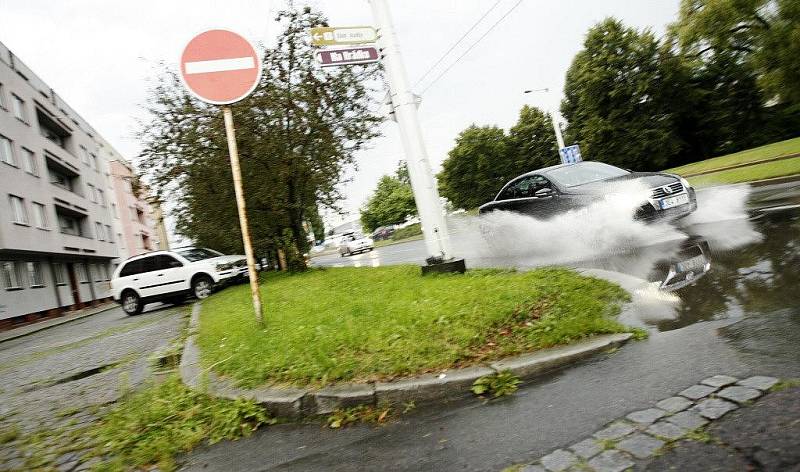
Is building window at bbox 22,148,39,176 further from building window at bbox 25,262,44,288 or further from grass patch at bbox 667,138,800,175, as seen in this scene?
grass patch at bbox 667,138,800,175

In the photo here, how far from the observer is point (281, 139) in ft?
49.0

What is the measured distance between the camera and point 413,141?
7.23 metres

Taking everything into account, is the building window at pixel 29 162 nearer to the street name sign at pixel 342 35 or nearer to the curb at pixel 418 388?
the street name sign at pixel 342 35

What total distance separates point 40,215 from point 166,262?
18670 mm

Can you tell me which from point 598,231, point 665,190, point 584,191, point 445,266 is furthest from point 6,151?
point 665,190

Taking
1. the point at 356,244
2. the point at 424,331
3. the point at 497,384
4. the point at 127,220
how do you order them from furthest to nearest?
1. the point at 127,220
2. the point at 356,244
3. the point at 424,331
4. the point at 497,384

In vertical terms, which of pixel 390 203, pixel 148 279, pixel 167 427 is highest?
pixel 390 203

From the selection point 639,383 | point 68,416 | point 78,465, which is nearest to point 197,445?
point 78,465

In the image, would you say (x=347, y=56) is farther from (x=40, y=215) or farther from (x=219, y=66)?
(x=40, y=215)

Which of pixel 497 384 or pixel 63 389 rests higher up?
pixel 63 389

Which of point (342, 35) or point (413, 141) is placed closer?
point (342, 35)

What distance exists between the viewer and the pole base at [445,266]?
22.9ft

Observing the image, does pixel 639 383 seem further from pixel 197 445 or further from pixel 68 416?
pixel 68 416

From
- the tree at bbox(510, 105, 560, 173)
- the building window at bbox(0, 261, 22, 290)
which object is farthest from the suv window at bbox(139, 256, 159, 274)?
the tree at bbox(510, 105, 560, 173)
